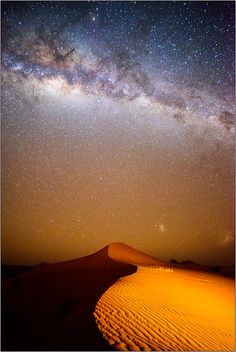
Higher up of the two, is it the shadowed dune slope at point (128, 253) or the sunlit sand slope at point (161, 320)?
the sunlit sand slope at point (161, 320)

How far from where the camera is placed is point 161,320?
7.46m

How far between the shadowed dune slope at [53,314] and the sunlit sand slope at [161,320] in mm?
384

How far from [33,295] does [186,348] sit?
29.4 ft

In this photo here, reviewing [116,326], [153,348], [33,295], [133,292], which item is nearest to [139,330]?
[116,326]

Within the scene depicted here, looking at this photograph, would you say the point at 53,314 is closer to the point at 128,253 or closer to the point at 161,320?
the point at 161,320

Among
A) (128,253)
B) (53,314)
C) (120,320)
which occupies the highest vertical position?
(120,320)

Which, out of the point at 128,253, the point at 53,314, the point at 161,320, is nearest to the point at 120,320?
the point at 161,320

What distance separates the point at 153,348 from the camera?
564 centimetres

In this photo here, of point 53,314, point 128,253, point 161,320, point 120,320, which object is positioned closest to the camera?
point 120,320

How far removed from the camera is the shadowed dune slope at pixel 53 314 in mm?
6328

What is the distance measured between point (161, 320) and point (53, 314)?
3.81m

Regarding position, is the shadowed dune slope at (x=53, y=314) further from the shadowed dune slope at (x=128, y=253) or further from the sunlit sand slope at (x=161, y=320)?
the shadowed dune slope at (x=128, y=253)

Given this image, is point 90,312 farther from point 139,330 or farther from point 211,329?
point 211,329

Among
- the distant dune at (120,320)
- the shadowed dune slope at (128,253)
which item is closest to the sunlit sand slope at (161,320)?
the distant dune at (120,320)
